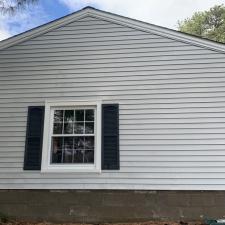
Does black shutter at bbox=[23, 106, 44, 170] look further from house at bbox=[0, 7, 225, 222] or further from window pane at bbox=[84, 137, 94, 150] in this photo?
window pane at bbox=[84, 137, 94, 150]

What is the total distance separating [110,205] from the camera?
8375 millimetres

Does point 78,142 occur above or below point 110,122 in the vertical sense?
below

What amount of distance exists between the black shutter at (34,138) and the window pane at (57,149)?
313mm

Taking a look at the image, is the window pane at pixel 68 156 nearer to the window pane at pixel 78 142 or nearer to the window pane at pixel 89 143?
the window pane at pixel 78 142

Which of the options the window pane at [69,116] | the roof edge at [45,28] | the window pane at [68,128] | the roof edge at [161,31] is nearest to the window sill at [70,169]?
the window pane at [68,128]

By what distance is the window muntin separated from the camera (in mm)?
8805

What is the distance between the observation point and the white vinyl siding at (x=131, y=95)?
27.7 feet

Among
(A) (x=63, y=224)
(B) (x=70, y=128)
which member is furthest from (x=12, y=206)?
(B) (x=70, y=128)

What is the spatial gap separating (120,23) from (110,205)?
456 cm

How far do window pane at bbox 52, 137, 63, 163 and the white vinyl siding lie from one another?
1.44ft

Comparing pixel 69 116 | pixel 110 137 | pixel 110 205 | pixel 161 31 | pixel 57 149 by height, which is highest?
pixel 161 31

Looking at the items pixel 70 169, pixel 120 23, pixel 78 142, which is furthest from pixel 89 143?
pixel 120 23

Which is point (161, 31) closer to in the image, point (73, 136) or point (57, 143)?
point (73, 136)

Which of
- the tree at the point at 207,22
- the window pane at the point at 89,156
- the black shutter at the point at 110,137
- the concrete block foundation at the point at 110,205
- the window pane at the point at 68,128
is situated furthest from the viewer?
the tree at the point at 207,22
